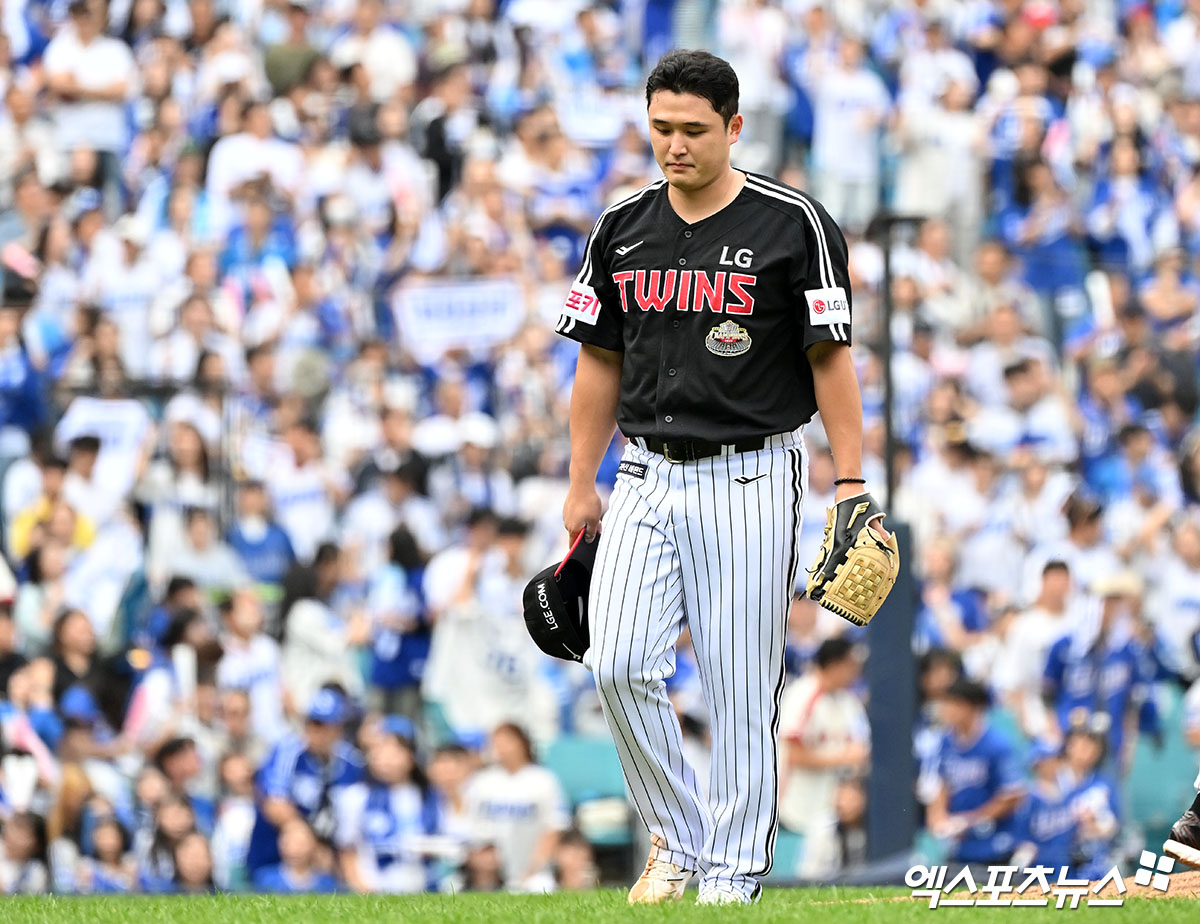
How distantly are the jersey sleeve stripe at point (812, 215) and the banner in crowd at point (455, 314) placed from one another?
6.99 meters

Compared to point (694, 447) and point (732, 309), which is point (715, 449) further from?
point (732, 309)

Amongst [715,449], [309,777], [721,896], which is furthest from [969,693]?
[715,449]

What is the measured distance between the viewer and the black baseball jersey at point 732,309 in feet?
15.9

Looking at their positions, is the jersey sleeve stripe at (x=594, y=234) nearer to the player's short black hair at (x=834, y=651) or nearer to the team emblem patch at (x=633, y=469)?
the team emblem patch at (x=633, y=469)

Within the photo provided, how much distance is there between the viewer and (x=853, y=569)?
4836 mm

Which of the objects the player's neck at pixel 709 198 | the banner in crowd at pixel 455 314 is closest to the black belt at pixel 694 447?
the player's neck at pixel 709 198

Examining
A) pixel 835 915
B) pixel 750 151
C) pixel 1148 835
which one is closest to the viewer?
pixel 835 915

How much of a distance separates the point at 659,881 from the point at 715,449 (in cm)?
119

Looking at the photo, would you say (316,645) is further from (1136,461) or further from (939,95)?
(939,95)

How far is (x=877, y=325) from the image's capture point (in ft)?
29.6

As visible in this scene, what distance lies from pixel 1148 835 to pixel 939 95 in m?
6.59

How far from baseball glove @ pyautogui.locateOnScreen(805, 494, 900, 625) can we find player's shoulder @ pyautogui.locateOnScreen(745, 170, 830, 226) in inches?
30.2

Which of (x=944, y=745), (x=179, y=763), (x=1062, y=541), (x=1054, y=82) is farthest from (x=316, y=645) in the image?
(x=1054, y=82)

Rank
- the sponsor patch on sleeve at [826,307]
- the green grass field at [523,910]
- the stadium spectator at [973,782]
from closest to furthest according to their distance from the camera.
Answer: the green grass field at [523,910], the sponsor patch on sleeve at [826,307], the stadium spectator at [973,782]
